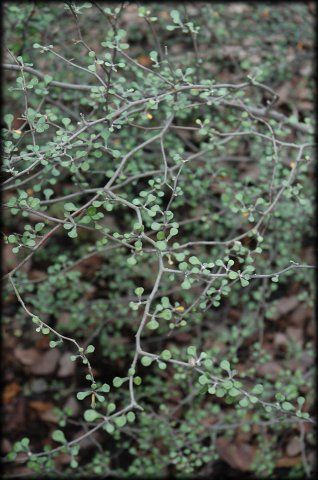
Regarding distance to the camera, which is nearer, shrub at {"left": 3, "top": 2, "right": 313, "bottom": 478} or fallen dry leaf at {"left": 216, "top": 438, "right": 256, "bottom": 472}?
shrub at {"left": 3, "top": 2, "right": 313, "bottom": 478}

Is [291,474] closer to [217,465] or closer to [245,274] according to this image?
[217,465]

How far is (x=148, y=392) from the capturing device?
82.0 inches

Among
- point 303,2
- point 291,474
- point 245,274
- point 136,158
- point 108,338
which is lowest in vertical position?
point 291,474

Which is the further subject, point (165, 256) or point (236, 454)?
point (236, 454)

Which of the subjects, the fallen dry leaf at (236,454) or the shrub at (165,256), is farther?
the fallen dry leaf at (236,454)

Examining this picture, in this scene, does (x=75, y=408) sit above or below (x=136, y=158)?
below

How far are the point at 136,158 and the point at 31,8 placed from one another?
2.05 ft

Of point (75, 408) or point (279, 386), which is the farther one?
point (75, 408)

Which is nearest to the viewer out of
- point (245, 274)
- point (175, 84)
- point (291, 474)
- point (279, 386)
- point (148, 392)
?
point (245, 274)

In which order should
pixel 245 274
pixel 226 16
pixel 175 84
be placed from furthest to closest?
pixel 226 16, pixel 175 84, pixel 245 274

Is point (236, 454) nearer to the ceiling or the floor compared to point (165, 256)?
nearer to the floor

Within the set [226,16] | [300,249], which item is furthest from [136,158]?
[226,16]

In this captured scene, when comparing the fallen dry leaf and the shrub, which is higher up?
the shrub

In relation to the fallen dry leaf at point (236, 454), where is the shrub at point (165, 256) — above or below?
above
